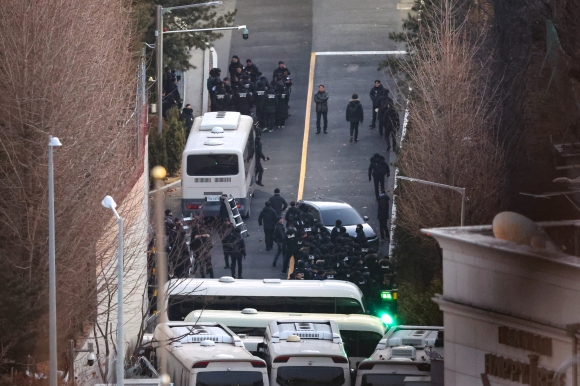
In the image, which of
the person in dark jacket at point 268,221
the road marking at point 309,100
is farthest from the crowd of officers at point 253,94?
the person in dark jacket at point 268,221

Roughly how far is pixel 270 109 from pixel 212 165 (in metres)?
7.39

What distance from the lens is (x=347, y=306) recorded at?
2830 centimetres

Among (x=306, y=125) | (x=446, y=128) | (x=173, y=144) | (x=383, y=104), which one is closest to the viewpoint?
(x=446, y=128)

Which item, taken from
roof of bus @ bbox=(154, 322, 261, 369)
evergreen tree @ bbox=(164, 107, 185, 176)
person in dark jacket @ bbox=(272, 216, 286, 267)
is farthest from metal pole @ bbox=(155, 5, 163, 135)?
roof of bus @ bbox=(154, 322, 261, 369)

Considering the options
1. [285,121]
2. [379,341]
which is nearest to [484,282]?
[379,341]

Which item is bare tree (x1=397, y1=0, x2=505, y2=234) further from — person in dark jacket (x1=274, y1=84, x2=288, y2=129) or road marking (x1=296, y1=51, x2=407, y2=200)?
person in dark jacket (x1=274, y1=84, x2=288, y2=129)

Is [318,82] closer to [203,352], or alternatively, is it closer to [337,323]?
[337,323]

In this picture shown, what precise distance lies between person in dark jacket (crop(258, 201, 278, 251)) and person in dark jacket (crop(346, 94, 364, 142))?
8.16m

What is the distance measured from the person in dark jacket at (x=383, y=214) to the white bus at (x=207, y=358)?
13.3 m

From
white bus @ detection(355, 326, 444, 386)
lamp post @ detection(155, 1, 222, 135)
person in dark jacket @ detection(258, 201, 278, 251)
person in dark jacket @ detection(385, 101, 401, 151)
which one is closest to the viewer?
white bus @ detection(355, 326, 444, 386)

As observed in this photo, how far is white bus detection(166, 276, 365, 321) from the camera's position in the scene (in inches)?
1116

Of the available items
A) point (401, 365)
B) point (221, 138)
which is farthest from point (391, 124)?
point (401, 365)

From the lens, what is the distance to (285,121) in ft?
155

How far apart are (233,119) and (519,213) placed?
2935 cm
